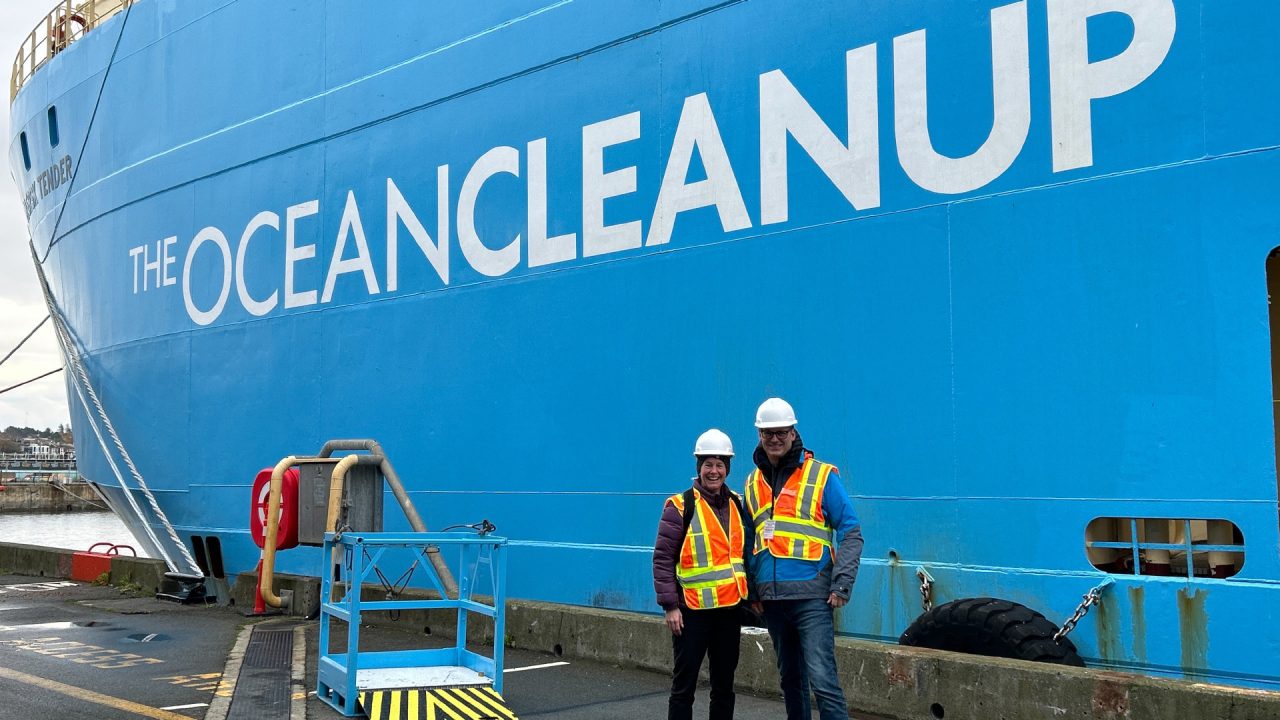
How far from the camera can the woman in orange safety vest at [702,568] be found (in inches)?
182

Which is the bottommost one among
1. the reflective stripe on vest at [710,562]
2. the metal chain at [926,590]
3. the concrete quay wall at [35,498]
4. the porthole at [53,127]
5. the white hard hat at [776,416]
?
the concrete quay wall at [35,498]

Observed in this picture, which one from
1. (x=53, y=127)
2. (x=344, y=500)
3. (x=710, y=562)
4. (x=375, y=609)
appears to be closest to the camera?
(x=710, y=562)

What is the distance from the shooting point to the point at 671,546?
4.66 metres

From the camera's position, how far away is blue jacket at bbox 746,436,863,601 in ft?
14.4

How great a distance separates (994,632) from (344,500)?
4922 mm

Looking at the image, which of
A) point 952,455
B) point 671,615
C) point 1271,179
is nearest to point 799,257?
point 952,455

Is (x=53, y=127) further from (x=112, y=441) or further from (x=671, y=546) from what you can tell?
(x=671, y=546)

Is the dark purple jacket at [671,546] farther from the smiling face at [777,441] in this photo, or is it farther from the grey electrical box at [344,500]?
the grey electrical box at [344,500]

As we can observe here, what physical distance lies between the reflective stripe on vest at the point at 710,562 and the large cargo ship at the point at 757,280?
200cm

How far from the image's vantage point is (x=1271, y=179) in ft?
17.5

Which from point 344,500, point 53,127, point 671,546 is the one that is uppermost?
point 53,127

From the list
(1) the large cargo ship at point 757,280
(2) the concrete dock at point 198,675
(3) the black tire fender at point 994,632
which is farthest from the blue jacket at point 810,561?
(1) the large cargo ship at point 757,280

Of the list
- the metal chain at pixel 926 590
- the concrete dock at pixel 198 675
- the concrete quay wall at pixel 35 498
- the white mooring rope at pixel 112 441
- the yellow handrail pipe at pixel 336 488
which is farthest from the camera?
the concrete quay wall at pixel 35 498

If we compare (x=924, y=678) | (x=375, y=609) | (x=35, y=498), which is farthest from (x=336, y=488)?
(x=35, y=498)
